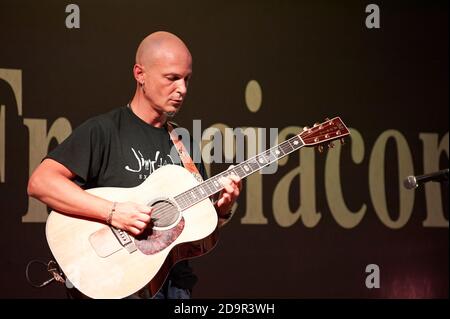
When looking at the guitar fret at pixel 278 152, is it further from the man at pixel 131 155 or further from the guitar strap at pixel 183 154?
the guitar strap at pixel 183 154

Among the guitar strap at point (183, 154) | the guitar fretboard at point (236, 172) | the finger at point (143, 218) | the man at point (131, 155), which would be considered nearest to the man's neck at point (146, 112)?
the man at point (131, 155)

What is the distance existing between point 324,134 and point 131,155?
993mm

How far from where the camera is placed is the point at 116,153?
10.5 ft

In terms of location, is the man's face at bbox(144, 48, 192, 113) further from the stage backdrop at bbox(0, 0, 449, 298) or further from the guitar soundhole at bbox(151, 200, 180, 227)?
the stage backdrop at bbox(0, 0, 449, 298)

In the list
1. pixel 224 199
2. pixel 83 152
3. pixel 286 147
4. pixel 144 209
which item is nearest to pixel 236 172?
pixel 224 199

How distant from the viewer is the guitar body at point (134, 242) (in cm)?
301

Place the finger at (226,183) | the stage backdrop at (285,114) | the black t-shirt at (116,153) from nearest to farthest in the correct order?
the black t-shirt at (116,153)
the finger at (226,183)
the stage backdrop at (285,114)

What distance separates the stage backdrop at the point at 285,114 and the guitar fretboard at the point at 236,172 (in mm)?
1431

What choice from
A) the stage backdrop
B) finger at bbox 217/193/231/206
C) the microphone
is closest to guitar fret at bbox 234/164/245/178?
finger at bbox 217/193/231/206

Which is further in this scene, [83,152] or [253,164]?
[253,164]

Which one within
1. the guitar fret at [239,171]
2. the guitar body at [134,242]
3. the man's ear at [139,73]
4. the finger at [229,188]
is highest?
the man's ear at [139,73]

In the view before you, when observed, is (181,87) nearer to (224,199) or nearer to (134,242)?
(224,199)

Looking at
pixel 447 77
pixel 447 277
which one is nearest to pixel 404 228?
pixel 447 277
